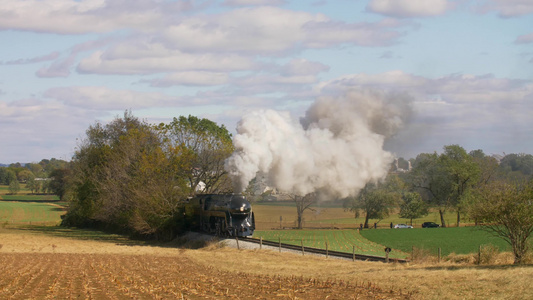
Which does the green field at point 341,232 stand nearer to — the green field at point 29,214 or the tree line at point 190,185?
the green field at point 29,214

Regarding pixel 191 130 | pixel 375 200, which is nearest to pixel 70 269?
pixel 191 130

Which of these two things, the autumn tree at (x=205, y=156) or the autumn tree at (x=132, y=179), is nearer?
the autumn tree at (x=132, y=179)

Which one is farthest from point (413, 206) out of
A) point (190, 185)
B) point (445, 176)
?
point (190, 185)

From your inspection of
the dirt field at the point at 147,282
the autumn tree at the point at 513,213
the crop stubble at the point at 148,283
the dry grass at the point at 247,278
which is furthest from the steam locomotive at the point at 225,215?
the autumn tree at the point at 513,213

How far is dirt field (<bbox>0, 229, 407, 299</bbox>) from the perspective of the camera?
21.5 m

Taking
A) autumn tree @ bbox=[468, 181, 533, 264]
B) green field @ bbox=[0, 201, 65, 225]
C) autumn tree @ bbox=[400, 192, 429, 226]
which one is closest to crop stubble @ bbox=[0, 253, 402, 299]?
autumn tree @ bbox=[468, 181, 533, 264]

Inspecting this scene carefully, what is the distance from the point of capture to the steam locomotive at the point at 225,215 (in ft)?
149

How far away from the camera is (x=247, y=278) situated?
2744cm

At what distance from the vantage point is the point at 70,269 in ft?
99.7

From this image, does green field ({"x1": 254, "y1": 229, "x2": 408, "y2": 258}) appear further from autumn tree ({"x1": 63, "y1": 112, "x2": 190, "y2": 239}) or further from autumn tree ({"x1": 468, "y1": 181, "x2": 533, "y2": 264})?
autumn tree ({"x1": 468, "y1": 181, "x2": 533, "y2": 264})

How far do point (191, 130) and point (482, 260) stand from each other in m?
43.8

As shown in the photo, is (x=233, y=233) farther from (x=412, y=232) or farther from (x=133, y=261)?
(x=412, y=232)

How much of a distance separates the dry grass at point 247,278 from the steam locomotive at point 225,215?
20.6 ft

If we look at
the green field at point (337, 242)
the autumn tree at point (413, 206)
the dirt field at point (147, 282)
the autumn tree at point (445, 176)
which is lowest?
the green field at point (337, 242)
